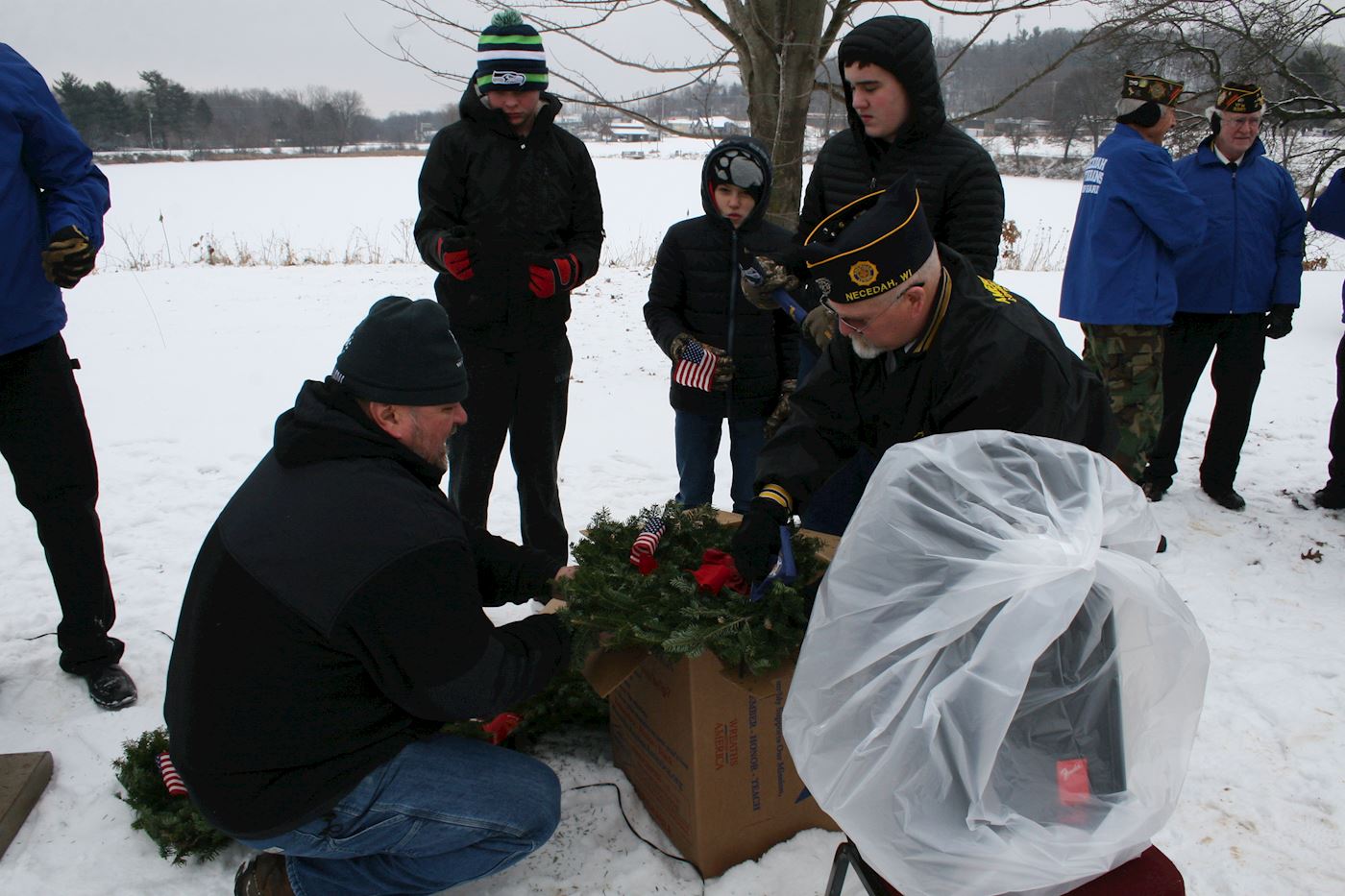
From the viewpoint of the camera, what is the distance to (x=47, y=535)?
298 centimetres

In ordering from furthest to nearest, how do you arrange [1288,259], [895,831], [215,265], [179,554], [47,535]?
1. [215,265]
2. [1288,259]
3. [179,554]
4. [47,535]
5. [895,831]

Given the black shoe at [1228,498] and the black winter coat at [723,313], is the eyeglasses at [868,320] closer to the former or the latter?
the black winter coat at [723,313]

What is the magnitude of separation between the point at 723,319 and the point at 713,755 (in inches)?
77.1

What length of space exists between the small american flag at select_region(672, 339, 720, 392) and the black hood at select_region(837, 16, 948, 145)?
1091mm

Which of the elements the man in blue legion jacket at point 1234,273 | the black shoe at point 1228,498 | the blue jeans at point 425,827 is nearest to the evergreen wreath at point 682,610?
the blue jeans at point 425,827

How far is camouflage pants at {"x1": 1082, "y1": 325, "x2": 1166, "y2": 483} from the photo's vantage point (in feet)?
14.0

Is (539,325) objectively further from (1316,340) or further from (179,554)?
(1316,340)

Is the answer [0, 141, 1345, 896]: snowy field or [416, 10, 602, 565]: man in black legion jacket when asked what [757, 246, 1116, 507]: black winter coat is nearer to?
[0, 141, 1345, 896]: snowy field

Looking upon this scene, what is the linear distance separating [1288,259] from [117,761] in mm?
5308

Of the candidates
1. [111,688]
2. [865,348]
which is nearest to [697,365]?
[865,348]

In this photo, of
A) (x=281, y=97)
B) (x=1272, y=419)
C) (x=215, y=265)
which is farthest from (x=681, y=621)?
(x=281, y=97)

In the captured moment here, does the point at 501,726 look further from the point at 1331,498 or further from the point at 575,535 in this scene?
the point at 1331,498

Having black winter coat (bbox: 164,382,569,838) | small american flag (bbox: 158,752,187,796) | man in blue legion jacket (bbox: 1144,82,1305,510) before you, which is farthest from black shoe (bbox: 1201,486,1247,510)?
small american flag (bbox: 158,752,187,796)

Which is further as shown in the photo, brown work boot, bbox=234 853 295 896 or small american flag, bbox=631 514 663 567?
small american flag, bbox=631 514 663 567
